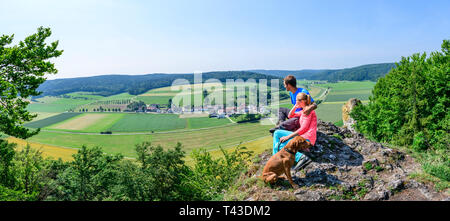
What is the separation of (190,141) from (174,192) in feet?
135

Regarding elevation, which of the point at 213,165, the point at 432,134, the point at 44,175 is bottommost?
the point at 44,175

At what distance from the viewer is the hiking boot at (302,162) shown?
28.0 feet

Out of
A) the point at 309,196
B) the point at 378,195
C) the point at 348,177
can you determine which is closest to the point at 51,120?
the point at 309,196

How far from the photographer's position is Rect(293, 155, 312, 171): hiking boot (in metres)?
8.53

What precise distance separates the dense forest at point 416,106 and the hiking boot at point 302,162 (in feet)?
34.9

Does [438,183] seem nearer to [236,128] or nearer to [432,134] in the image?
[432,134]

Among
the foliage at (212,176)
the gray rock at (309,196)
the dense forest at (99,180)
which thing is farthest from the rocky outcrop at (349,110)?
the gray rock at (309,196)

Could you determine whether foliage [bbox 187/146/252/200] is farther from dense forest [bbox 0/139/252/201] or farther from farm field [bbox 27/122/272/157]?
farm field [bbox 27/122/272/157]

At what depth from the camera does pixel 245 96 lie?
360ft

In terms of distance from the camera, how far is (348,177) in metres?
8.23

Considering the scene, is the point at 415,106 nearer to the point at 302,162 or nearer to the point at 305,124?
the point at 302,162

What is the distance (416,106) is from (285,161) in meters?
17.6

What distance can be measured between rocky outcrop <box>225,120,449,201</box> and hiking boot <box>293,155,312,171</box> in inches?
6.3

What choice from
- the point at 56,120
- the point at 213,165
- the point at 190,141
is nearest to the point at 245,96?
the point at 190,141
